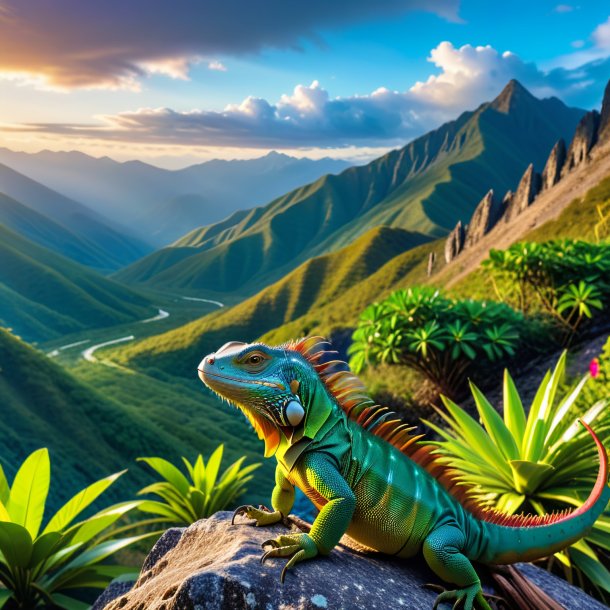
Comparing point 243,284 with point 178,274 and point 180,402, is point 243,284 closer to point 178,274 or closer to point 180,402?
point 178,274

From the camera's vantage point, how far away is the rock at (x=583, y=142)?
138 ft

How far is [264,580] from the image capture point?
247 centimetres

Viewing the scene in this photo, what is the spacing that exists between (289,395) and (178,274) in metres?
177

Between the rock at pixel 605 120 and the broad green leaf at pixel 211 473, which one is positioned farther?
the rock at pixel 605 120

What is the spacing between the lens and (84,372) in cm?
4741

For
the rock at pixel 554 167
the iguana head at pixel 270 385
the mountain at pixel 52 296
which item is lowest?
the mountain at pixel 52 296

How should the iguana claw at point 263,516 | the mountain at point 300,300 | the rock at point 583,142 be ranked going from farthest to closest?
the mountain at point 300,300 < the rock at point 583,142 < the iguana claw at point 263,516

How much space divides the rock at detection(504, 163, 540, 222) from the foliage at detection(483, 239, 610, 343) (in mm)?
28168

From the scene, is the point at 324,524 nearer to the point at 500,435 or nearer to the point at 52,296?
the point at 500,435

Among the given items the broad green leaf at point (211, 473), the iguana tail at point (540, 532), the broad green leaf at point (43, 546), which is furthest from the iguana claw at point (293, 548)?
the broad green leaf at point (211, 473)

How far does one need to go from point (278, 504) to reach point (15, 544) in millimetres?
3513

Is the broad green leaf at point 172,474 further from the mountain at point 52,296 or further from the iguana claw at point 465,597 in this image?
the mountain at point 52,296

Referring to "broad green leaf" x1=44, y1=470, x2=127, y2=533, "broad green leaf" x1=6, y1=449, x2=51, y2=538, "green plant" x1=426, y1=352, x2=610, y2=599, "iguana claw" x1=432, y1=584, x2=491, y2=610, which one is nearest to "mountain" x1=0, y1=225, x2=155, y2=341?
"broad green leaf" x1=44, y1=470, x2=127, y2=533

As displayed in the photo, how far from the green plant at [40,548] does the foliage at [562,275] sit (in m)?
13.2
